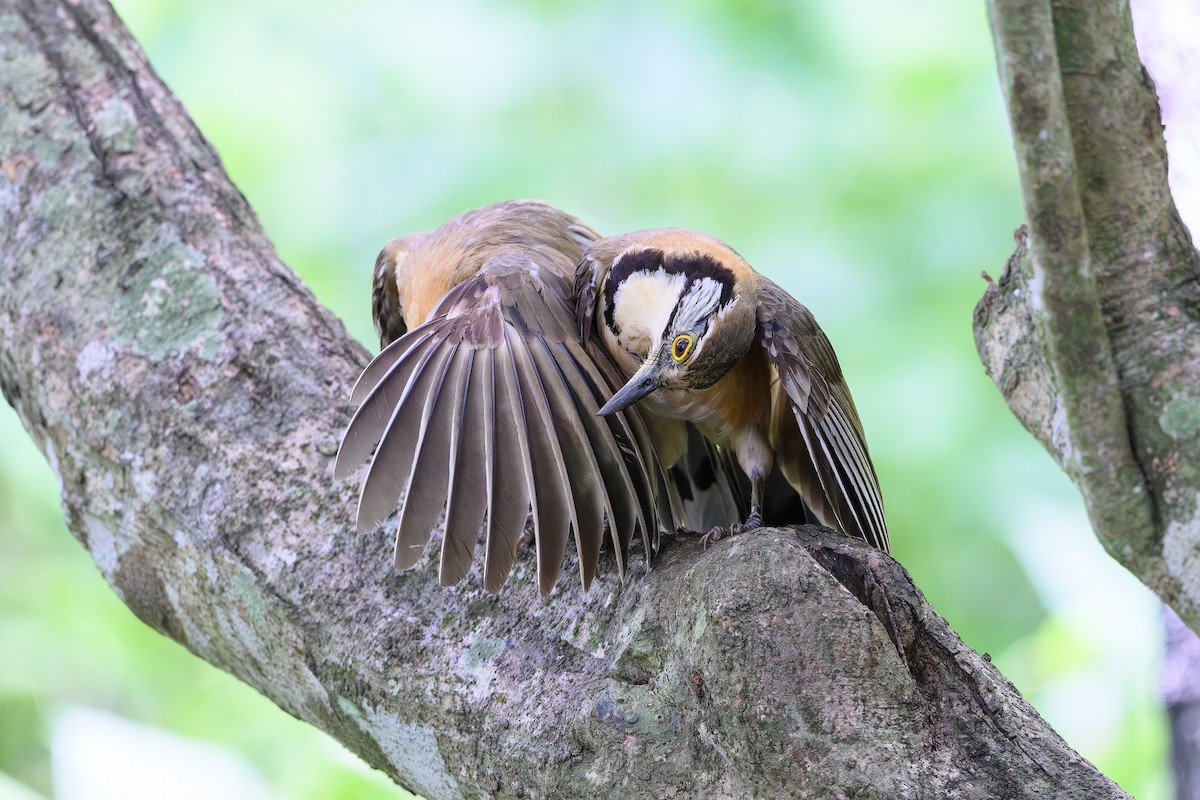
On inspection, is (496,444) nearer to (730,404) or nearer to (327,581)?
(327,581)

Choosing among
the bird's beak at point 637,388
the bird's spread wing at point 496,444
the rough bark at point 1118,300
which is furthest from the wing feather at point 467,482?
the rough bark at point 1118,300

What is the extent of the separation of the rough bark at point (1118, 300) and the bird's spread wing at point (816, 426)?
1051 millimetres

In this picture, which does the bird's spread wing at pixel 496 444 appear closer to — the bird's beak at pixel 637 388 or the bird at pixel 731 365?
the bird's beak at pixel 637 388

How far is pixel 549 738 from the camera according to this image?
1.83 metres

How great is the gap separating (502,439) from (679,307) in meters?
0.57

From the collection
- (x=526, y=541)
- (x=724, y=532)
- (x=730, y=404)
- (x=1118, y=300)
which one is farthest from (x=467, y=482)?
(x=1118, y=300)

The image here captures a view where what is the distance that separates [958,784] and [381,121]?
176 inches

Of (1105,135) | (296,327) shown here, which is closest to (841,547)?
(1105,135)

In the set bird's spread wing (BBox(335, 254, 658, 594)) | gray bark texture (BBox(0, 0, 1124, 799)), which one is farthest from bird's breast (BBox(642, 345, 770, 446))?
gray bark texture (BBox(0, 0, 1124, 799))

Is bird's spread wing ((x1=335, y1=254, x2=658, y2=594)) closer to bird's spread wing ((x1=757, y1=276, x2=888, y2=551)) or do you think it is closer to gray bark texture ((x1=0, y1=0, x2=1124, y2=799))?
gray bark texture ((x1=0, y1=0, x2=1124, y2=799))

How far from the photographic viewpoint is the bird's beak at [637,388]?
2.25 m

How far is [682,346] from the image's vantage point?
7.95ft

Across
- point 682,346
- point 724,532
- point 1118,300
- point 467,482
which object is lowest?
point 724,532

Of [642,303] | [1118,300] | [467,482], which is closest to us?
[1118,300]
